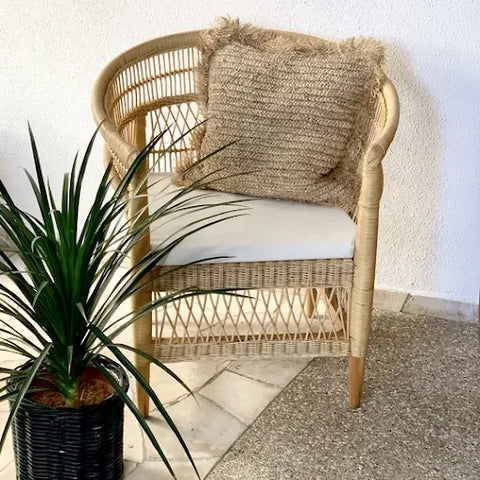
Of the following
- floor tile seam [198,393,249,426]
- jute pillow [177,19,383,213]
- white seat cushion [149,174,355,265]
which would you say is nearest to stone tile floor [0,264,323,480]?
floor tile seam [198,393,249,426]

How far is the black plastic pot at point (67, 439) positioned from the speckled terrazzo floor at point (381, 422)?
280 mm

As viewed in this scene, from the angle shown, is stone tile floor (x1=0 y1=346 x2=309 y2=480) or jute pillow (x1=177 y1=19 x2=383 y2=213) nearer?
stone tile floor (x1=0 y1=346 x2=309 y2=480)

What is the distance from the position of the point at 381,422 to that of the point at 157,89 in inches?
→ 43.6

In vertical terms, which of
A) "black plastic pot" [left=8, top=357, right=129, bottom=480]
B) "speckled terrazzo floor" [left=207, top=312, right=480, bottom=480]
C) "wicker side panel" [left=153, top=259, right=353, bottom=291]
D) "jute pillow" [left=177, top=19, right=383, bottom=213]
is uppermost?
"jute pillow" [left=177, top=19, right=383, bottom=213]

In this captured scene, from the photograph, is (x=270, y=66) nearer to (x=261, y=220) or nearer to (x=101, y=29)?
(x=261, y=220)

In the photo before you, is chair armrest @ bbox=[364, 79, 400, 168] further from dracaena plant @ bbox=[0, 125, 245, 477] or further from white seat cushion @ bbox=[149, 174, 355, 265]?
dracaena plant @ bbox=[0, 125, 245, 477]

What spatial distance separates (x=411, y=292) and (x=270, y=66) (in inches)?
37.0

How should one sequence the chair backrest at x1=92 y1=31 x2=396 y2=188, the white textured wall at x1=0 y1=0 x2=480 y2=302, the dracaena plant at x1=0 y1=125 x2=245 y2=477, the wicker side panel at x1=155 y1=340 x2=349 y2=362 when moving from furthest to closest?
the white textured wall at x1=0 y1=0 x2=480 y2=302, the chair backrest at x1=92 y1=31 x2=396 y2=188, the wicker side panel at x1=155 y1=340 x2=349 y2=362, the dracaena plant at x1=0 y1=125 x2=245 y2=477

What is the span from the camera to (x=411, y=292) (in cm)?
245

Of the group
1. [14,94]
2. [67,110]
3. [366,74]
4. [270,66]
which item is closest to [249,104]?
[270,66]

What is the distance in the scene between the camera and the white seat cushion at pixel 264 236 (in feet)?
5.66

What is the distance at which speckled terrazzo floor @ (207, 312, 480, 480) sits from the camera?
1.73 m

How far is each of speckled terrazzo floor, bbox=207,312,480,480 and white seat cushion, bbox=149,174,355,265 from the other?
443 millimetres

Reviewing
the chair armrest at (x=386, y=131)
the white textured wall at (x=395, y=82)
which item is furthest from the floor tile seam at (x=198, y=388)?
the chair armrest at (x=386, y=131)
